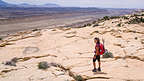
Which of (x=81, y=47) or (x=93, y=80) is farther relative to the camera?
(x=81, y=47)

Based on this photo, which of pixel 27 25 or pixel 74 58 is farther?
pixel 27 25

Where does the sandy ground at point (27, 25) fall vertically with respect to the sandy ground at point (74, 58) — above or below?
below

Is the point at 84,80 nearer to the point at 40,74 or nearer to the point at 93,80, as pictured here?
the point at 93,80

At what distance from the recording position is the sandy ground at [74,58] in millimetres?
9062

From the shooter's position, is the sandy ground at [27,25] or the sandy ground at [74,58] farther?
the sandy ground at [27,25]

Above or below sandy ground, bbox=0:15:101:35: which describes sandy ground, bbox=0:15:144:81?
above

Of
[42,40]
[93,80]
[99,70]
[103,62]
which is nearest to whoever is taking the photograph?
[93,80]

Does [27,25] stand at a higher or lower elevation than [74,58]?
lower

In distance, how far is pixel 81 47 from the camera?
50.0ft

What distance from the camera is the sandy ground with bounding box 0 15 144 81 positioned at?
357 inches

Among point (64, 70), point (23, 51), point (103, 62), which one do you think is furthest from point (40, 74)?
point (23, 51)

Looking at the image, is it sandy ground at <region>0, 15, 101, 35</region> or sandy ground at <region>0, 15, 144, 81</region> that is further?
sandy ground at <region>0, 15, 101, 35</region>

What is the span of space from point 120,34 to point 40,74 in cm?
1152

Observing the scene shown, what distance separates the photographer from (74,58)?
12.3 meters
